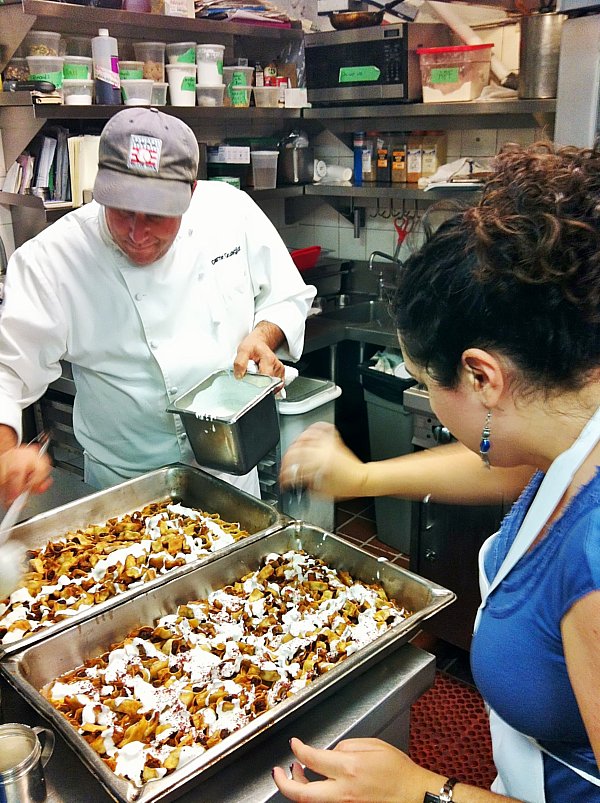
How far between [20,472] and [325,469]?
0.71 m

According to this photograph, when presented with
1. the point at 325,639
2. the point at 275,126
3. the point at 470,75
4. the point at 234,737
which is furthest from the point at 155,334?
the point at 275,126

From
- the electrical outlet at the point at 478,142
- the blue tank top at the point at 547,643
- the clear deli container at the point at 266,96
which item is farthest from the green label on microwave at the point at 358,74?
the blue tank top at the point at 547,643

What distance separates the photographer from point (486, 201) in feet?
3.34

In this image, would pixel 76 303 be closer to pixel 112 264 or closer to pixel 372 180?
pixel 112 264

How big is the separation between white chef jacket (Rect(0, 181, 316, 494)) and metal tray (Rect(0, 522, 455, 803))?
1.96 feet

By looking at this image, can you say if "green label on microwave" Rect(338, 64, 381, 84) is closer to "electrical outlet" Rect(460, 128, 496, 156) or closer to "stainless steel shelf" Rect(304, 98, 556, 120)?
"stainless steel shelf" Rect(304, 98, 556, 120)

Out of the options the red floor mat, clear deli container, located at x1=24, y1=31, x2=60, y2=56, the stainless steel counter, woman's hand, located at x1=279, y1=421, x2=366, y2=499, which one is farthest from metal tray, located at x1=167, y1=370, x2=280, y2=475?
clear deli container, located at x1=24, y1=31, x2=60, y2=56

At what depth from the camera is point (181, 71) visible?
3643mm

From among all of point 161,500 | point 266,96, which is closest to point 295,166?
point 266,96

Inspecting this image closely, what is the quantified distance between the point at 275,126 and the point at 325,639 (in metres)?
3.92

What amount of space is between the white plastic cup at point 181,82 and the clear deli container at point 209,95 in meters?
0.11

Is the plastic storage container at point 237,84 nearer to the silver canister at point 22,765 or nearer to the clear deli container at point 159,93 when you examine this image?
the clear deli container at point 159,93

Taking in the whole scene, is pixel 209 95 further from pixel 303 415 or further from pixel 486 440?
pixel 486 440

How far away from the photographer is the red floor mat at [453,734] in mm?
2578
